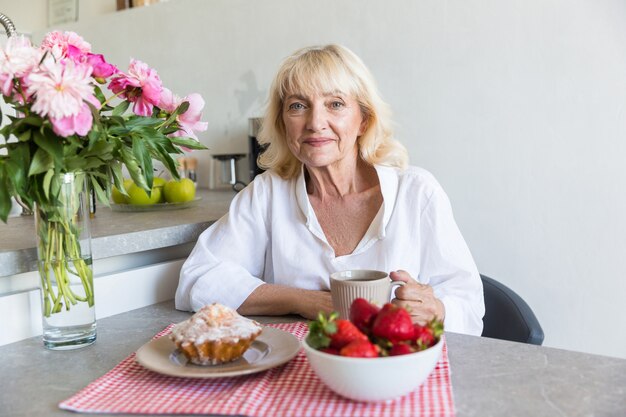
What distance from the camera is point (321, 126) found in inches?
59.4

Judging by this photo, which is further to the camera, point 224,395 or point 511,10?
point 511,10

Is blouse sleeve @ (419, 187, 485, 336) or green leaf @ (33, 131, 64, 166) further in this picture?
blouse sleeve @ (419, 187, 485, 336)

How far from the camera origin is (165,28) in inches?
115

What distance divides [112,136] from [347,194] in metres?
0.62

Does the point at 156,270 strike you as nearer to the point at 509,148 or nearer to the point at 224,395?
the point at 224,395

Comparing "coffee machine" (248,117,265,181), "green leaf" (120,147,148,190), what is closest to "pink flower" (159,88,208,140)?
"green leaf" (120,147,148,190)

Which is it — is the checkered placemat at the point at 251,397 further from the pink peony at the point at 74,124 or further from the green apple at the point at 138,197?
the green apple at the point at 138,197

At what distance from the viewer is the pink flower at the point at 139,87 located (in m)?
1.20

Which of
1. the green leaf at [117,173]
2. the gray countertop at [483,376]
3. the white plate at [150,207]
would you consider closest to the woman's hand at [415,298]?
the gray countertop at [483,376]

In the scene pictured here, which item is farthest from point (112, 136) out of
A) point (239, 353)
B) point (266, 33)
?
point (266, 33)

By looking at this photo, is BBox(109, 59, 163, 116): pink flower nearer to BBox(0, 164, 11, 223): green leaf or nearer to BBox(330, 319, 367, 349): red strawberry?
BBox(0, 164, 11, 223): green leaf

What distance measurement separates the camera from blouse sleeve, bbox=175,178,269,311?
1.43 meters

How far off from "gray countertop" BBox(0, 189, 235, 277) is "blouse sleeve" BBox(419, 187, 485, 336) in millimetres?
573

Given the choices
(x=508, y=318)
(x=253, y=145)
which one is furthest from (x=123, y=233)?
(x=253, y=145)
